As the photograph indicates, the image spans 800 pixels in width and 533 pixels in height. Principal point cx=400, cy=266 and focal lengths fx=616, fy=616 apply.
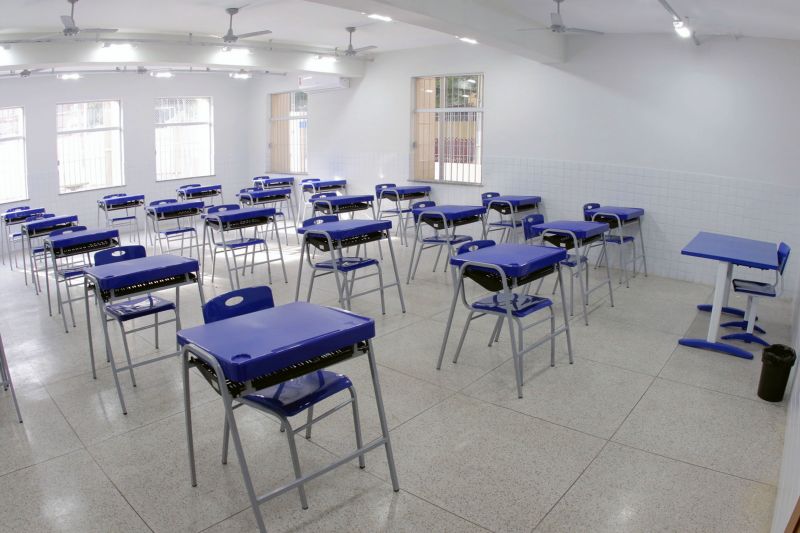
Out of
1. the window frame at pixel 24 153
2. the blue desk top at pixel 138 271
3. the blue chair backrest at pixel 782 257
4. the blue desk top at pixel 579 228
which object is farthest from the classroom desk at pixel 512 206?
the window frame at pixel 24 153

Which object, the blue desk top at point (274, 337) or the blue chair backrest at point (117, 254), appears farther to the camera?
the blue chair backrest at point (117, 254)

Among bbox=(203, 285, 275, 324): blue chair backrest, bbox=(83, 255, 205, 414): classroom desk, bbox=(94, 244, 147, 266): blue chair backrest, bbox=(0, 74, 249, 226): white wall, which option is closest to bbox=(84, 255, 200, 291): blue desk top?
bbox=(83, 255, 205, 414): classroom desk

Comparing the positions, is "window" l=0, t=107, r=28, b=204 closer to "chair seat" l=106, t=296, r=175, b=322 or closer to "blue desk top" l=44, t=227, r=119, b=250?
"blue desk top" l=44, t=227, r=119, b=250

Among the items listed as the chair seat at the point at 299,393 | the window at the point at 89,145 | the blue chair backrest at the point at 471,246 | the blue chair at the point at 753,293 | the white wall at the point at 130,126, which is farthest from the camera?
the window at the point at 89,145

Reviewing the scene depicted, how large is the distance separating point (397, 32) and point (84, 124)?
6.09 metres

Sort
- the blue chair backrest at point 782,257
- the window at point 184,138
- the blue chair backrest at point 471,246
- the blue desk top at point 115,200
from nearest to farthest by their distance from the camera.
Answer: the blue chair backrest at point 471,246 < the blue chair backrest at point 782,257 < the blue desk top at point 115,200 < the window at point 184,138

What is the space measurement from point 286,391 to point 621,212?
5.45 metres

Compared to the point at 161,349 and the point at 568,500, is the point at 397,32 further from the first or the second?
the point at 568,500

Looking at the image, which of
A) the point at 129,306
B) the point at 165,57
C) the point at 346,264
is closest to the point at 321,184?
the point at 165,57

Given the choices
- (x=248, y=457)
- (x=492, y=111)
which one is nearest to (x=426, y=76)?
(x=492, y=111)

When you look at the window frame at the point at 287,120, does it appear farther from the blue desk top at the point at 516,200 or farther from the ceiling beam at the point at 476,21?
the ceiling beam at the point at 476,21

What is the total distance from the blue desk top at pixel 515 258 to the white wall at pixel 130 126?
344 inches

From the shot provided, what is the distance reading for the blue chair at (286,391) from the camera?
268 cm

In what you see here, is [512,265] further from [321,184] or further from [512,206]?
[321,184]
